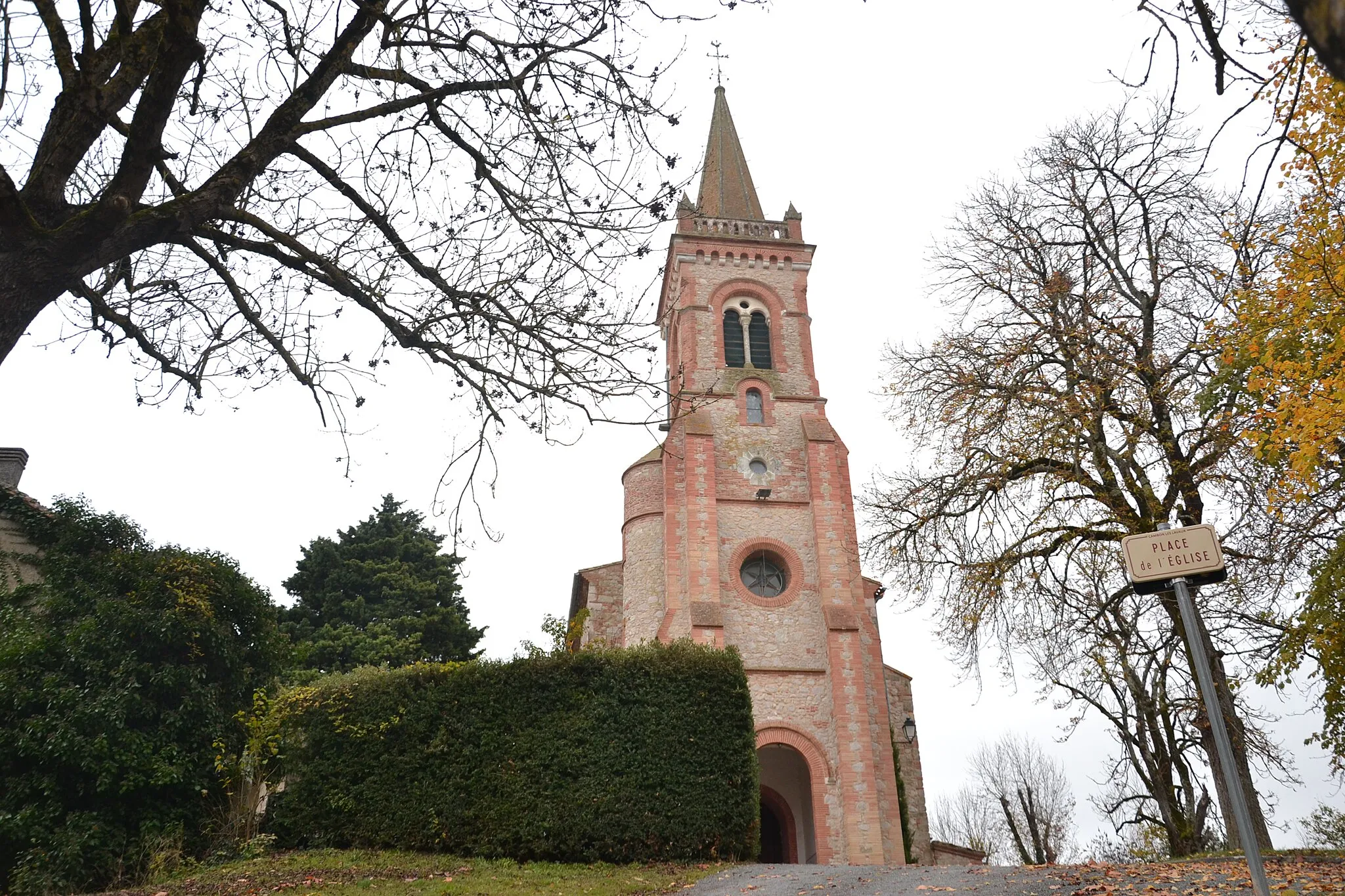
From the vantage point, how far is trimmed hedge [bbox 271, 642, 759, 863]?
13625 millimetres

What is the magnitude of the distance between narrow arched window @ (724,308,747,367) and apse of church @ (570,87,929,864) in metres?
0.06

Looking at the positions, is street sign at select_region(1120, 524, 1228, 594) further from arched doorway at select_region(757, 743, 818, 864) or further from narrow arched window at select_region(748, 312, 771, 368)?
narrow arched window at select_region(748, 312, 771, 368)

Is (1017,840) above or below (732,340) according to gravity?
below

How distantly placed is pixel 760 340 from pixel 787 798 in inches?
502

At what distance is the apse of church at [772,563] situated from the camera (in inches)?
821

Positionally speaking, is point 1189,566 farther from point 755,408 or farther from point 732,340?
point 732,340

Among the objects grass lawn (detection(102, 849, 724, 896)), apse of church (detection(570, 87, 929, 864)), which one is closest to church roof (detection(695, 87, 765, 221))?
apse of church (detection(570, 87, 929, 864))

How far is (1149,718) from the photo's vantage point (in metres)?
18.9

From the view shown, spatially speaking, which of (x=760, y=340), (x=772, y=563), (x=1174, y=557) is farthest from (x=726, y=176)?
(x=1174, y=557)

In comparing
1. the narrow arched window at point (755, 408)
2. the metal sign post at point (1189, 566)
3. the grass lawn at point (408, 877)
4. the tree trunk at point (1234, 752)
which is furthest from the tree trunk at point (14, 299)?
the narrow arched window at point (755, 408)

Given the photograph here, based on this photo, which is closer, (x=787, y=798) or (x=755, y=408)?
(x=787, y=798)

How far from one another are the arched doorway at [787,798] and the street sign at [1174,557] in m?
17.3

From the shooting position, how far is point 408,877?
11477 mm

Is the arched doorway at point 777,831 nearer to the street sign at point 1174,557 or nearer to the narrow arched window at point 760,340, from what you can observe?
the narrow arched window at point 760,340
